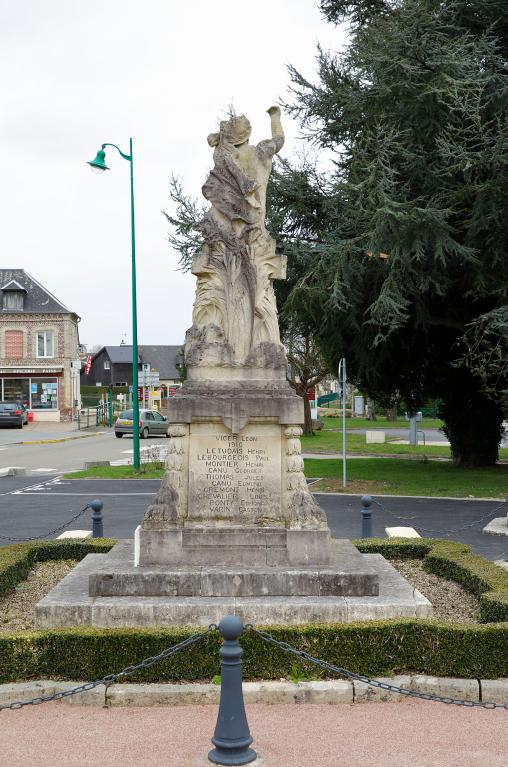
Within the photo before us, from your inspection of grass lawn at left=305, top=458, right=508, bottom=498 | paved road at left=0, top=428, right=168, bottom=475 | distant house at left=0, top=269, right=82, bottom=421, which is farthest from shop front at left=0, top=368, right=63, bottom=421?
grass lawn at left=305, top=458, right=508, bottom=498

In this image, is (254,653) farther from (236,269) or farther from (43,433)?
(43,433)

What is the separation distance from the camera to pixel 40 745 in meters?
5.39

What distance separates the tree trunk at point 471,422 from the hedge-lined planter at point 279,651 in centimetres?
1700

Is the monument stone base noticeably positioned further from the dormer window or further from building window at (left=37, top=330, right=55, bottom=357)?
the dormer window

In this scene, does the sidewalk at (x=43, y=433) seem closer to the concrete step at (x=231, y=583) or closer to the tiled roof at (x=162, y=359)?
the concrete step at (x=231, y=583)

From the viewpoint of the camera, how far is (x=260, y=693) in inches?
243

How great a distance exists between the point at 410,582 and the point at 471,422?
1465cm

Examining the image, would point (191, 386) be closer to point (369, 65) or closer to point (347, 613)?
point (347, 613)

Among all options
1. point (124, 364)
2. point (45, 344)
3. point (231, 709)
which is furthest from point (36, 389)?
point (231, 709)

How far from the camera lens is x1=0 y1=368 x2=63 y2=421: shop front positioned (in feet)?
179

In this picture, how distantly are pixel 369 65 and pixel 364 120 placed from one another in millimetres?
1500

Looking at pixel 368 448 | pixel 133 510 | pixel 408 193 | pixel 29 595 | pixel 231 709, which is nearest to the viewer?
pixel 231 709

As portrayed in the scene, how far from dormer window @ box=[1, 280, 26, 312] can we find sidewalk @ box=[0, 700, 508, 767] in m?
51.2

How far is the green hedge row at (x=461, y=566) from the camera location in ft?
24.1
